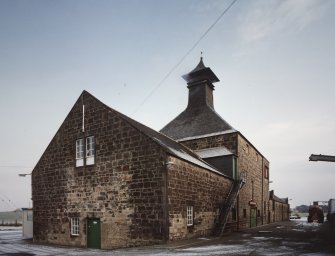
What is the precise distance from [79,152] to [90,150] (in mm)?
976

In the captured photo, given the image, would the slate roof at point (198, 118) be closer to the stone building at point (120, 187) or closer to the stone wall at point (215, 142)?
the stone wall at point (215, 142)

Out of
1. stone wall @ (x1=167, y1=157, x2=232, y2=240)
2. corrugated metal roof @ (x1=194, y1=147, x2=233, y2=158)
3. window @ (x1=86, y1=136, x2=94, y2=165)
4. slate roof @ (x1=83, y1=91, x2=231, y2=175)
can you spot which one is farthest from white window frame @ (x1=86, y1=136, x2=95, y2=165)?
corrugated metal roof @ (x1=194, y1=147, x2=233, y2=158)

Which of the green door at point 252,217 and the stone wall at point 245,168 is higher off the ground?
the stone wall at point 245,168

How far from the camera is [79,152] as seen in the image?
1823cm

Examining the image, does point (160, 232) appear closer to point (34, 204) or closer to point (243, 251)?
point (243, 251)

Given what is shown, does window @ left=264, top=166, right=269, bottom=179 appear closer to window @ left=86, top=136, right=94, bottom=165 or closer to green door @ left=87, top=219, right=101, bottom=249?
window @ left=86, top=136, right=94, bottom=165

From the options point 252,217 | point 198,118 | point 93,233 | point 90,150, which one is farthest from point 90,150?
point 252,217

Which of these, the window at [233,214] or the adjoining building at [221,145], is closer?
the window at [233,214]

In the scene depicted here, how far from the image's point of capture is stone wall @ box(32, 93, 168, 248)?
14536mm

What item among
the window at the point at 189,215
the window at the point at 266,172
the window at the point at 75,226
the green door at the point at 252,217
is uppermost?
the window at the point at 266,172

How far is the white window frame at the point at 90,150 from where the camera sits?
1745 cm

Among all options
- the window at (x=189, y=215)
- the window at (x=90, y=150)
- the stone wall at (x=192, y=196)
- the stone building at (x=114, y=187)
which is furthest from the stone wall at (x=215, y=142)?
the window at (x=90, y=150)

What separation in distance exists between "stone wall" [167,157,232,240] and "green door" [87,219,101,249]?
4.45 meters

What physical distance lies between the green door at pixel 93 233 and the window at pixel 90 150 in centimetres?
321
